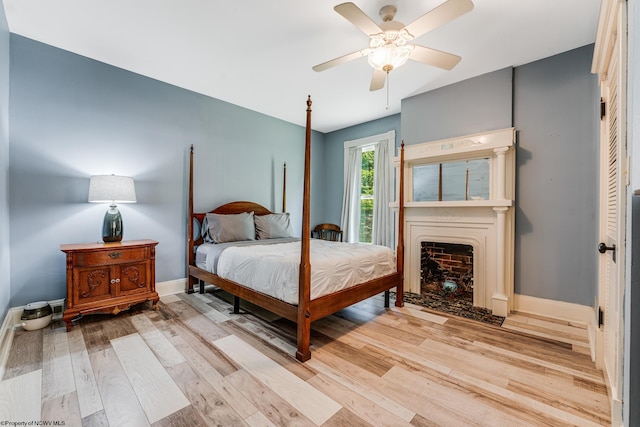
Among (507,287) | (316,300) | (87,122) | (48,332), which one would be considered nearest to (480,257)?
(507,287)

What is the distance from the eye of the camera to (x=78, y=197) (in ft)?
9.17

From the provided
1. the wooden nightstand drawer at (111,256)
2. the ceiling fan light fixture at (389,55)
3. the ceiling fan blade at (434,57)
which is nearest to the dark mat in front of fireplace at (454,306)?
the ceiling fan blade at (434,57)

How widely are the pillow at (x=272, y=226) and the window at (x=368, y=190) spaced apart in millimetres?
1235

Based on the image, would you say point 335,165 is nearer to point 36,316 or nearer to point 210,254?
point 210,254

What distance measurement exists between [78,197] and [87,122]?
799 millimetres

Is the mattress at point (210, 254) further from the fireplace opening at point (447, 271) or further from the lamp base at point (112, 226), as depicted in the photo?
the fireplace opening at point (447, 271)

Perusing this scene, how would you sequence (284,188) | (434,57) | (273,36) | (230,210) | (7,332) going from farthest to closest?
(284,188)
(230,210)
(273,36)
(7,332)
(434,57)

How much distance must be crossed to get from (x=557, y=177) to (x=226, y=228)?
3.73 metres

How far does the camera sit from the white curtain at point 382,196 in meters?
4.38

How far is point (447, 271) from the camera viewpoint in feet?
10.9

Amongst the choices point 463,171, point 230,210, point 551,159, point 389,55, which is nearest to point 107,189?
point 230,210

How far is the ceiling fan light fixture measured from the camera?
1973mm

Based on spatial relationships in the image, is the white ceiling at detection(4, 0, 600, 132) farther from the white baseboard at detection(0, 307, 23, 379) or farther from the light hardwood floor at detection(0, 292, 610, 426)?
the light hardwood floor at detection(0, 292, 610, 426)

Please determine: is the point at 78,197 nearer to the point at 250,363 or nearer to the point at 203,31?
the point at 203,31
